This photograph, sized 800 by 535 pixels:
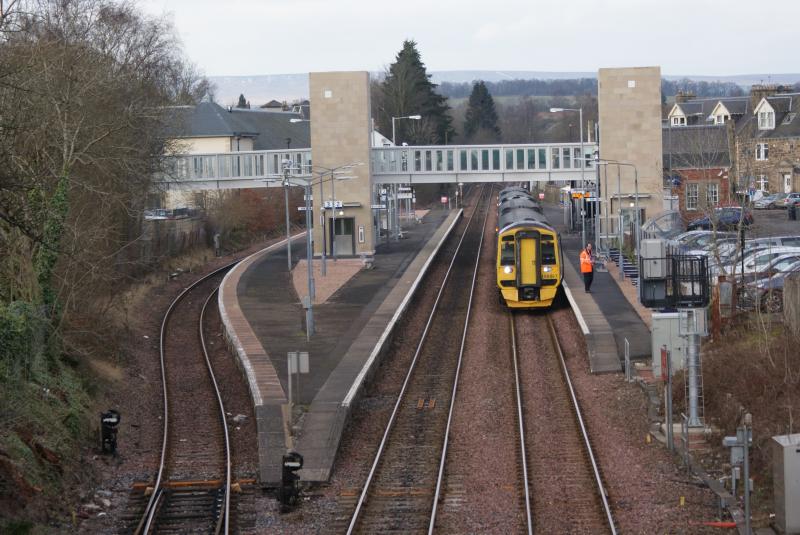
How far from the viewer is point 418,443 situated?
1859 cm

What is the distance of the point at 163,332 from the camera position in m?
30.9

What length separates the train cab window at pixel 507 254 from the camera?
32.5 m

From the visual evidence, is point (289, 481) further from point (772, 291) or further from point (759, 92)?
point (759, 92)

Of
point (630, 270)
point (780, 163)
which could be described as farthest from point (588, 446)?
point (780, 163)

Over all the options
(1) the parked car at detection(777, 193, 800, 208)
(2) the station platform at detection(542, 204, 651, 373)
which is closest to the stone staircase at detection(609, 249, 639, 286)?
(2) the station platform at detection(542, 204, 651, 373)

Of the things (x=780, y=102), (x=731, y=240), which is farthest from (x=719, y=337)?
(x=780, y=102)

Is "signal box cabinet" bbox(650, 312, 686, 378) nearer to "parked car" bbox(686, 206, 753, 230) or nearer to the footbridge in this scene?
"parked car" bbox(686, 206, 753, 230)

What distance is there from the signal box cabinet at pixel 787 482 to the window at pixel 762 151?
55.7 m

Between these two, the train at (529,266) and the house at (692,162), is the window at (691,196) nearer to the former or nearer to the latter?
the house at (692,162)

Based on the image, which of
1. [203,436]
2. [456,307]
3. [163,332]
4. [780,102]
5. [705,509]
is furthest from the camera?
[780,102]

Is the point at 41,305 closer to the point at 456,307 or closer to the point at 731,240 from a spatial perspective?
the point at 456,307

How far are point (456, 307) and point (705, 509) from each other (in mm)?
20318

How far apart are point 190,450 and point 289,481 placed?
389cm

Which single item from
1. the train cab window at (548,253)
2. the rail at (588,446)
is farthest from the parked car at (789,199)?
the rail at (588,446)
